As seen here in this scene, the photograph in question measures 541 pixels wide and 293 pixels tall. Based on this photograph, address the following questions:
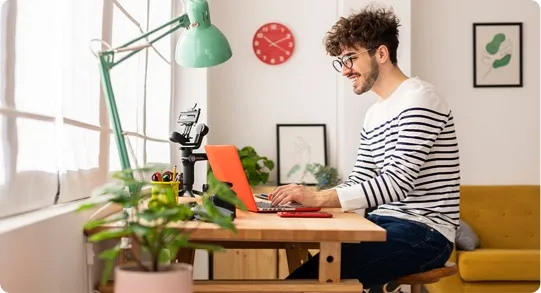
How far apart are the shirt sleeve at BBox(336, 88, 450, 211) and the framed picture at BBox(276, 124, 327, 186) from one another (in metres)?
2.41

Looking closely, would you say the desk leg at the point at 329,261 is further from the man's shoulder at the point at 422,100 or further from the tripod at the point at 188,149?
the tripod at the point at 188,149

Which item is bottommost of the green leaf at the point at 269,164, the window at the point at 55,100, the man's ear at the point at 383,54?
the green leaf at the point at 269,164

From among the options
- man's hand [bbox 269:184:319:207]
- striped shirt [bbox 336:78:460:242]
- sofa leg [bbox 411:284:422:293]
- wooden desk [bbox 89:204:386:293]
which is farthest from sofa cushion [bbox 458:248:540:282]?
wooden desk [bbox 89:204:386:293]

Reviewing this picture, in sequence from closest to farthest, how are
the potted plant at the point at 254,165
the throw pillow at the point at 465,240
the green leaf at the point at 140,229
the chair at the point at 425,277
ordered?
the green leaf at the point at 140,229 < the chair at the point at 425,277 < the throw pillow at the point at 465,240 < the potted plant at the point at 254,165

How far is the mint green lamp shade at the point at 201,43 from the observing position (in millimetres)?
2293

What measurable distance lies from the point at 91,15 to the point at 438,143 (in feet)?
4.01

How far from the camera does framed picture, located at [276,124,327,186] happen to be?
482 centimetres

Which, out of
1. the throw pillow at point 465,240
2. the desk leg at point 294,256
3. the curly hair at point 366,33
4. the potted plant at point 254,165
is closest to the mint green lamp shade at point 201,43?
the curly hair at point 366,33

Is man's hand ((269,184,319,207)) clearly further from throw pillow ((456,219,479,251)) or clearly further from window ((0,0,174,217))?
throw pillow ((456,219,479,251))

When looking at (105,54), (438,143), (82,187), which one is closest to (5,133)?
(105,54)

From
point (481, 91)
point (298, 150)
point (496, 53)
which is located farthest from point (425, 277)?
point (496, 53)

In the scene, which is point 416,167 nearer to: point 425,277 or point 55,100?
point 425,277

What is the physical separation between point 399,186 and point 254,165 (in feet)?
7.25

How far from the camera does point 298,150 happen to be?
484 cm
